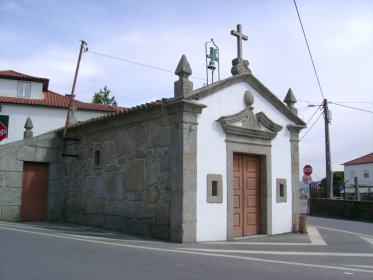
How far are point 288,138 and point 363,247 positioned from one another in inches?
149

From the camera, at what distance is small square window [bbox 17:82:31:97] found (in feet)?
99.6

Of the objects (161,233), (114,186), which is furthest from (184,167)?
(114,186)

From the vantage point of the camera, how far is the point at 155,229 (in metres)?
9.54

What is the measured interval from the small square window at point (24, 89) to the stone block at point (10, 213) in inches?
772

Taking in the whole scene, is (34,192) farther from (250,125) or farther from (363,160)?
(363,160)

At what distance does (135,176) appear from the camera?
10312mm

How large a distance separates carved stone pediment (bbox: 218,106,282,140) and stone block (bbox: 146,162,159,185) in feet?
6.27

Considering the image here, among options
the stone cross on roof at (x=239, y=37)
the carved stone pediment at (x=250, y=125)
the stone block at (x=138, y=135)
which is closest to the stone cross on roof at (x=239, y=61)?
the stone cross on roof at (x=239, y=37)

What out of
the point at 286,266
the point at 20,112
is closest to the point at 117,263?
the point at 286,266

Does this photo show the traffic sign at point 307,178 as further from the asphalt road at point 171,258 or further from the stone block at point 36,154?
the stone block at point 36,154

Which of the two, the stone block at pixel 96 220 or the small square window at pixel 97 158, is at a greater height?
the small square window at pixel 97 158

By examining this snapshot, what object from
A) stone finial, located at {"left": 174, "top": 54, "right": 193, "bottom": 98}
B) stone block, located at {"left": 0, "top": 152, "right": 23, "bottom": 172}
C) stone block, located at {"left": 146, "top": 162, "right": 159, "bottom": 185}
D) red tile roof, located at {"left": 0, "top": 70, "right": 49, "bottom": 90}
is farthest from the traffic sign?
red tile roof, located at {"left": 0, "top": 70, "right": 49, "bottom": 90}

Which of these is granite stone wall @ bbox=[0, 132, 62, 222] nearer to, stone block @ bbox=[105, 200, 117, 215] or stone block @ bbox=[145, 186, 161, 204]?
stone block @ bbox=[105, 200, 117, 215]

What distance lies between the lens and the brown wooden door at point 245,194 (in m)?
10.4
